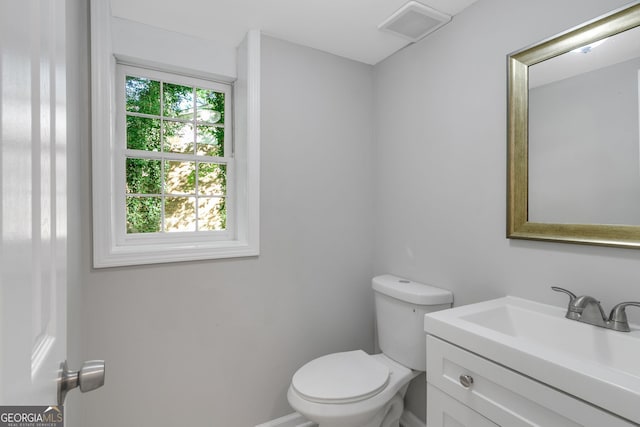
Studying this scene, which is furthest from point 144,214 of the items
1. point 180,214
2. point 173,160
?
point 173,160

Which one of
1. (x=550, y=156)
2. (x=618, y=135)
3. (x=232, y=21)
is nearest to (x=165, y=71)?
(x=232, y=21)

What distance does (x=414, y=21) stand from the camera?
5.31ft

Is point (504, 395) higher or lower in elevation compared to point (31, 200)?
lower

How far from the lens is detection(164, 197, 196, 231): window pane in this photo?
1.81 m

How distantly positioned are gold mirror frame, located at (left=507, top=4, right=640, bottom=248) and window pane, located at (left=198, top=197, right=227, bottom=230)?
1.54 meters

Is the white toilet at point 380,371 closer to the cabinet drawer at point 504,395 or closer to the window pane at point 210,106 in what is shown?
the cabinet drawer at point 504,395

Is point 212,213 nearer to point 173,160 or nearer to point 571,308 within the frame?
point 173,160

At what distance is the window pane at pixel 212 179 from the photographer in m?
1.91

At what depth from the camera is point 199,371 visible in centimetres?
165

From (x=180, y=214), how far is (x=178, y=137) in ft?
1.49

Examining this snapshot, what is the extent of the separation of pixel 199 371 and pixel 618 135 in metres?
2.06

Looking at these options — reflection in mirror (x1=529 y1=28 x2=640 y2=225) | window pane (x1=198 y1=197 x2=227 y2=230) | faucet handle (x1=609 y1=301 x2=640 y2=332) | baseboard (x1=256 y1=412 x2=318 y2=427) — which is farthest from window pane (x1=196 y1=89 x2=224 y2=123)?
faucet handle (x1=609 y1=301 x2=640 y2=332)

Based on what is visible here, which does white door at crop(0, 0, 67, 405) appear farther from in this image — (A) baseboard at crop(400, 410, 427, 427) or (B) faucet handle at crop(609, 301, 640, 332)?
(A) baseboard at crop(400, 410, 427, 427)

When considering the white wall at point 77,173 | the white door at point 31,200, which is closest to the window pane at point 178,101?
the white wall at point 77,173
